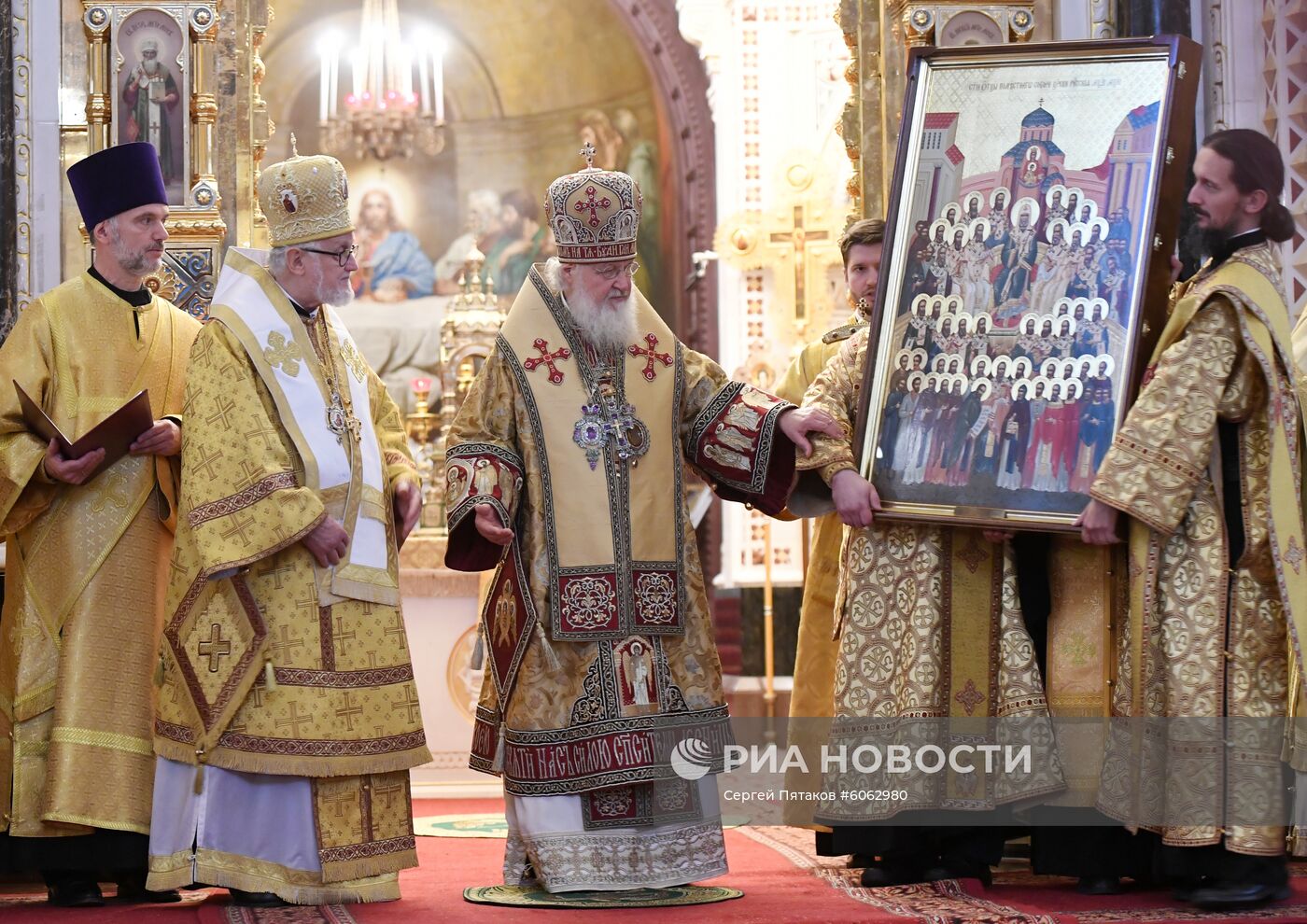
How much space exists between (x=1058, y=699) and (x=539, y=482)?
1.53 m

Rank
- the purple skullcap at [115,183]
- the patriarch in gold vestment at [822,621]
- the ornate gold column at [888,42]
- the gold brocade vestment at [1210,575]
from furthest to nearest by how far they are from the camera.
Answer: the ornate gold column at [888,42] → the patriarch in gold vestment at [822,621] → the purple skullcap at [115,183] → the gold brocade vestment at [1210,575]

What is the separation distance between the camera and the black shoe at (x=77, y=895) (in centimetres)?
476

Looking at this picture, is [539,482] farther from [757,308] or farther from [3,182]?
[757,308]

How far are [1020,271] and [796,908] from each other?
5.98 ft

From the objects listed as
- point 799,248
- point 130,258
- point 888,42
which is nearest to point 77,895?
point 130,258

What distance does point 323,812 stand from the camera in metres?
4.59

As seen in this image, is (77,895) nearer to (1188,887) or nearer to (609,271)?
(609,271)

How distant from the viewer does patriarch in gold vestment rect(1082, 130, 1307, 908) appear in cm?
444

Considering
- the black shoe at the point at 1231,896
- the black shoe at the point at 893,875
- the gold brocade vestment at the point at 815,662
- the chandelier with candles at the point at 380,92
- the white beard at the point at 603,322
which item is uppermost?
the chandelier with candles at the point at 380,92

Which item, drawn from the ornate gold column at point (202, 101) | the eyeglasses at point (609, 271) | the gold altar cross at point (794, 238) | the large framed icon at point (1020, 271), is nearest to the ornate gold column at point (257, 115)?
the ornate gold column at point (202, 101)

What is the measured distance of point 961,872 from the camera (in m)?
4.82

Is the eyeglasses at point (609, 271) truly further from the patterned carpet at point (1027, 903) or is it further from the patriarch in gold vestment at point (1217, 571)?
the patterned carpet at point (1027, 903)

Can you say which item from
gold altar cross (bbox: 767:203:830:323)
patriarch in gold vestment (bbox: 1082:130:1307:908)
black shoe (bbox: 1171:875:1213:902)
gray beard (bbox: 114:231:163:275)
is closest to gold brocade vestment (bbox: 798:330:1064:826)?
patriarch in gold vestment (bbox: 1082:130:1307:908)

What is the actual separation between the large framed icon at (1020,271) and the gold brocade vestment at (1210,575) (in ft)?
0.56
